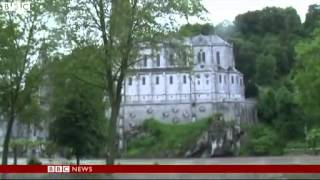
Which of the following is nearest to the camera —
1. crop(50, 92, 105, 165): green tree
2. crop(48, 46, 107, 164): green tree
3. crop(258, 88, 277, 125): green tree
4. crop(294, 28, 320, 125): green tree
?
crop(258, 88, 277, 125): green tree

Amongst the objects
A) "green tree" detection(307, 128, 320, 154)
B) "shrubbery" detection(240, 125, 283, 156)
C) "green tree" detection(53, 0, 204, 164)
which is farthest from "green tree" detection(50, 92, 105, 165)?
"green tree" detection(307, 128, 320, 154)

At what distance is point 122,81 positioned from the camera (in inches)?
318

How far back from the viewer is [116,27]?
7.70 metres

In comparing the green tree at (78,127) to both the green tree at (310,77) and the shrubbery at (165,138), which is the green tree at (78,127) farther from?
the green tree at (310,77)

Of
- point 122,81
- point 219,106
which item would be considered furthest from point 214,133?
point 122,81

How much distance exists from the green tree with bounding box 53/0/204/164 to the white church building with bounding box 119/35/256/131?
8.1 inches

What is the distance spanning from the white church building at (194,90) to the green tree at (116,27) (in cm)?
20

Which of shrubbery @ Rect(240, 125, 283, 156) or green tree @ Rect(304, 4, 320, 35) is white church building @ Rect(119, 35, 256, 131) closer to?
shrubbery @ Rect(240, 125, 283, 156)

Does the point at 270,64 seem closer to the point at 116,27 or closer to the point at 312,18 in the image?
the point at 312,18

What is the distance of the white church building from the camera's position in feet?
24.7

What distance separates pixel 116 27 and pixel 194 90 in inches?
49.3

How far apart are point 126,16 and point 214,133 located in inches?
71.6

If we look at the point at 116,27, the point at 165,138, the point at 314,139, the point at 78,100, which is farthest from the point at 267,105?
the point at 78,100

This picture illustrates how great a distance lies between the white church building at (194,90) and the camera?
296 inches
